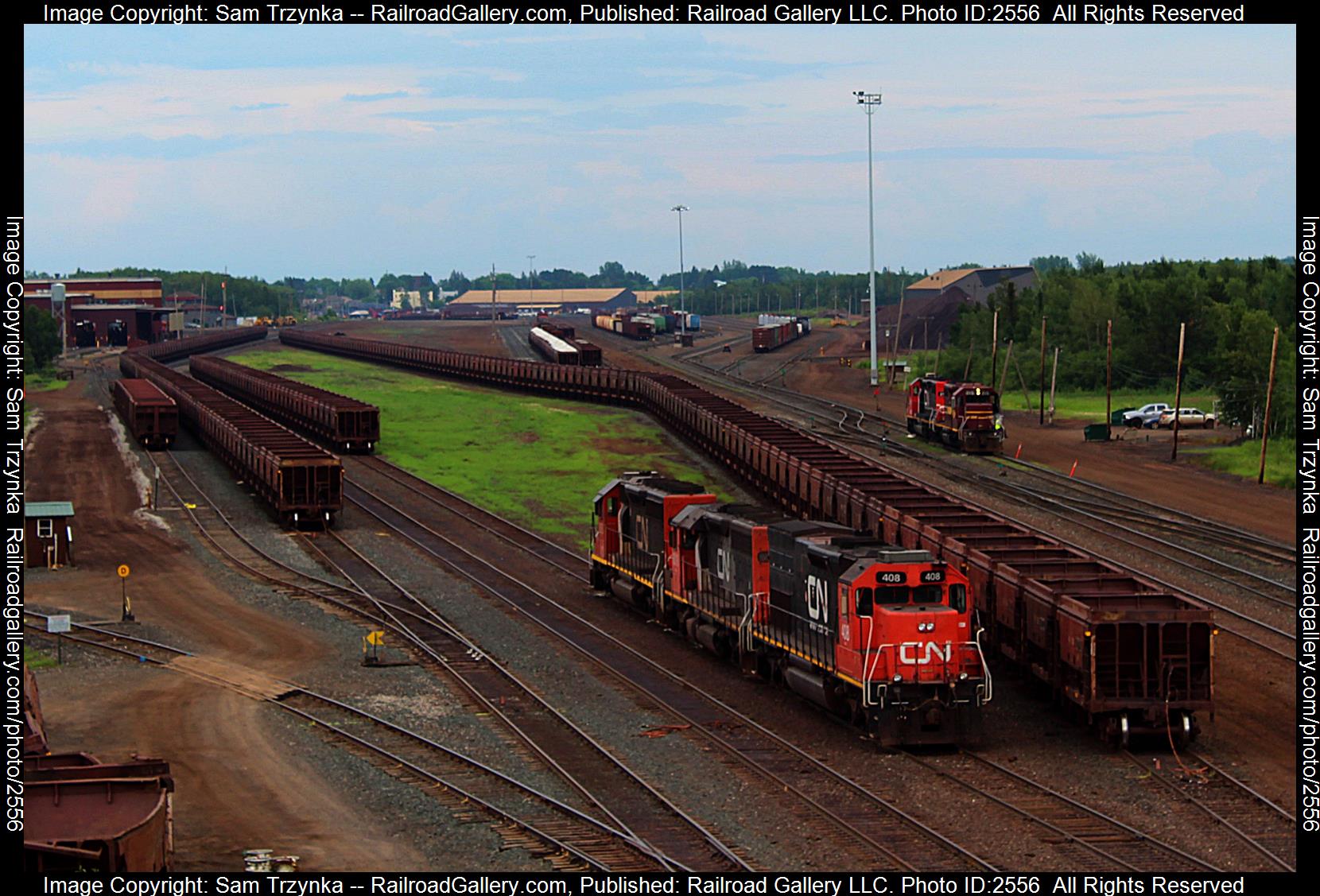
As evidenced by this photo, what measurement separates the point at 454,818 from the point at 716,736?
5.93 meters

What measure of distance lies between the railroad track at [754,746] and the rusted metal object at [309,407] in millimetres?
24049

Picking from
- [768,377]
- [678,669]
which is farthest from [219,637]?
[768,377]

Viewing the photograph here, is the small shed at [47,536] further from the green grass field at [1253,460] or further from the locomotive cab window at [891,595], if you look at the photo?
the green grass field at [1253,460]

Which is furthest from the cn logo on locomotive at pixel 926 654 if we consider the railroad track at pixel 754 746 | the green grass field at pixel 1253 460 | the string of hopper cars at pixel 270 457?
the green grass field at pixel 1253 460

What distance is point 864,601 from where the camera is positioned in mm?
25859

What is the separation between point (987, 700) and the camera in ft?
85.2

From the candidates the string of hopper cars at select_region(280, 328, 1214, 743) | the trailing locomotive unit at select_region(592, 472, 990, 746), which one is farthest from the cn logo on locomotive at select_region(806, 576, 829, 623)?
the string of hopper cars at select_region(280, 328, 1214, 743)

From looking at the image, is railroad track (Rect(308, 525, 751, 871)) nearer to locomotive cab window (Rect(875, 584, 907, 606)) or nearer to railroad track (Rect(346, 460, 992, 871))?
railroad track (Rect(346, 460, 992, 871))

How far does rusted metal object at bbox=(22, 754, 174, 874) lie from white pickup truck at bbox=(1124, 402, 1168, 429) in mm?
69031

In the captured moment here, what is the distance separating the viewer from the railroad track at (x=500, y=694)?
70.8ft

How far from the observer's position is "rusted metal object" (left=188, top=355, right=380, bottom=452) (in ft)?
232

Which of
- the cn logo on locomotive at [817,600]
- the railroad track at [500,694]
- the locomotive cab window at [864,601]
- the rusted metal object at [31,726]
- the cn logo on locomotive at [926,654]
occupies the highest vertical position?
the locomotive cab window at [864,601]

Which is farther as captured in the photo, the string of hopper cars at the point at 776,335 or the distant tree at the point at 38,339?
the string of hopper cars at the point at 776,335

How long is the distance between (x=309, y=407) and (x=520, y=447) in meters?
10.8
